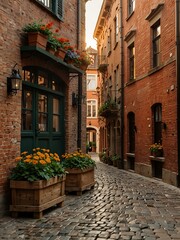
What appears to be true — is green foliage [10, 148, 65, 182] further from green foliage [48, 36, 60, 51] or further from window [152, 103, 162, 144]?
window [152, 103, 162, 144]

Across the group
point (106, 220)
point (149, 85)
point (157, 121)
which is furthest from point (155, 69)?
point (106, 220)

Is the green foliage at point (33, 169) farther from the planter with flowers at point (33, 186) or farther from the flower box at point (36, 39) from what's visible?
the flower box at point (36, 39)

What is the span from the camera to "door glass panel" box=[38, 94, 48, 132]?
344 inches

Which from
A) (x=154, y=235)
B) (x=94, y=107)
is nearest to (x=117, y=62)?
(x=154, y=235)

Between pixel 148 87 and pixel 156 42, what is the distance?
1812 mm

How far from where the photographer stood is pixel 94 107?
43.7m

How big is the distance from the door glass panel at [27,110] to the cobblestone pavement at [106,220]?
2.07 metres

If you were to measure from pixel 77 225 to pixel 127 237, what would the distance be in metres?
1.07

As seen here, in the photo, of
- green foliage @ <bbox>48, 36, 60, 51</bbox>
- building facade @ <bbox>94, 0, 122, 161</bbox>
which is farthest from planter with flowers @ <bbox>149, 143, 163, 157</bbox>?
building facade @ <bbox>94, 0, 122, 161</bbox>

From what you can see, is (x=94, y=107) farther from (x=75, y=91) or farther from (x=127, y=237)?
(x=127, y=237)

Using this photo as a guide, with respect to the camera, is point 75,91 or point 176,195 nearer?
point 176,195

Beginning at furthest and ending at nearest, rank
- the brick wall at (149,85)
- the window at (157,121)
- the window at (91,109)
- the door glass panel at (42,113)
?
the window at (91,109) < the window at (157,121) < the brick wall at (149,85) < the door glass panel at (42,113)

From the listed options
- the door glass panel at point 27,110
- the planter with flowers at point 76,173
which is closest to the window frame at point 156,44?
the planter with flowers at point 76,173

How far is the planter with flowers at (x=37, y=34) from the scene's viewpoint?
7.52 metres
